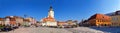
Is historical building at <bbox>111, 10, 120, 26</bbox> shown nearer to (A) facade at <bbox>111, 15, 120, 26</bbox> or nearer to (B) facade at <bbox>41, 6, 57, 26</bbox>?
(A) facade at <bbox>111, 15, 120, 26</bbox>

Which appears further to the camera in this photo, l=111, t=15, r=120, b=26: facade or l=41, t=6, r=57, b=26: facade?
l=41, t=6, r=57, b=26: facade

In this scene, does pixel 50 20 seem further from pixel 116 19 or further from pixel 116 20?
pixel 116 19

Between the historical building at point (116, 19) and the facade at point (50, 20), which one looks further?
the facade at point (50, 20)

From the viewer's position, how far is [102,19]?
281ft

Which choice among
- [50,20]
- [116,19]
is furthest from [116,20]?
[50,20]

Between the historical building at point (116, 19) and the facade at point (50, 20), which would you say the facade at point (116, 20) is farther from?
the facade at point (50, 20)

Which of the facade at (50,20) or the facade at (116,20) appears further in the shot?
the facade at (50,20)

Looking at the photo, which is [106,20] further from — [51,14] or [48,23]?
[51,14]

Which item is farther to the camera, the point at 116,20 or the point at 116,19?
the point at 116,20

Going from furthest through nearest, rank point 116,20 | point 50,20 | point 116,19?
point 50,20 < point 116,20 < point 116,19

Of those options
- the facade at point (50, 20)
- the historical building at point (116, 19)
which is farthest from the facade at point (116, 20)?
the facade at point (50, 20)

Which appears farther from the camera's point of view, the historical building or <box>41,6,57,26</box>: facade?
<box>41,6,57,26</box>: facade

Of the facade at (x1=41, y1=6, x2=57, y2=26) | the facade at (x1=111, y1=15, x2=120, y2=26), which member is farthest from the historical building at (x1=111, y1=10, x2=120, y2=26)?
the facade at (x1=41, y1=6, x2=57, y2=26)

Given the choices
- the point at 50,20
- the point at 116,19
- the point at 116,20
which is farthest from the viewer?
the point at 50,20
